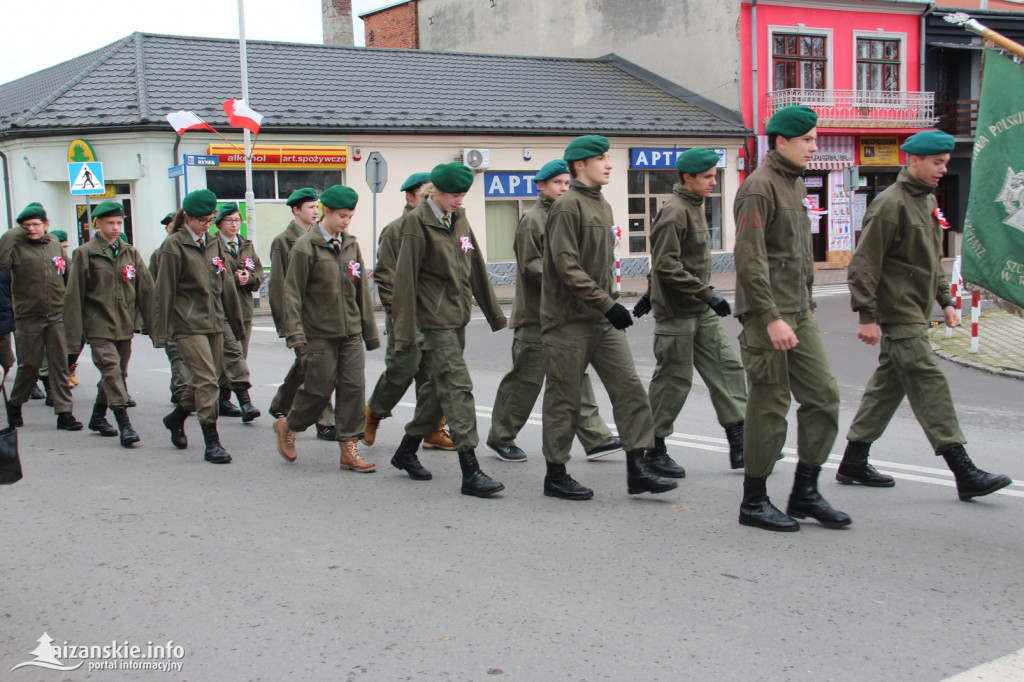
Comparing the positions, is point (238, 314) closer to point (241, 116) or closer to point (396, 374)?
point (396, 374)

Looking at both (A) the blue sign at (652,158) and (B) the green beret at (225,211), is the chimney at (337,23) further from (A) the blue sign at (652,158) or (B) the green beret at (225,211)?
(B) the green beret at (225,211)

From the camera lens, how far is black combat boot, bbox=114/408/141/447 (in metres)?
7.61

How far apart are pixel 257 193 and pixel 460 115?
18.8ft

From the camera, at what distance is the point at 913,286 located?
5.57 meters

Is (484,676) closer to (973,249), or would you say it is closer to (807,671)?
(807,671)

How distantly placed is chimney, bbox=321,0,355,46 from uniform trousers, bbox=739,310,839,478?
1336 inches

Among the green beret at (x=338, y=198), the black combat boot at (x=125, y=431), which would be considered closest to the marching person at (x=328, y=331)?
the green beret at (x=338, y=198)

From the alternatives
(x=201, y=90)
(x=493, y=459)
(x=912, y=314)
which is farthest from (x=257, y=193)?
(x=912, y=314)

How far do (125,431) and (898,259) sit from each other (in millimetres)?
5386

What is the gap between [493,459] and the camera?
7.01m

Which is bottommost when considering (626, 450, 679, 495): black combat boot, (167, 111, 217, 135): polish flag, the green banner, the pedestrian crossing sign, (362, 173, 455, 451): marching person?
(626, 450, 679, 495): black combat boot

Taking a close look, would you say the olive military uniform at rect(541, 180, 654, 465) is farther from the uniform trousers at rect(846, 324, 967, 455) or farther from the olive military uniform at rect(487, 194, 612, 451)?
the uniform trousers at rect(846, 324, 967, 455)

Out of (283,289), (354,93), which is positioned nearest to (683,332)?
(283,289)

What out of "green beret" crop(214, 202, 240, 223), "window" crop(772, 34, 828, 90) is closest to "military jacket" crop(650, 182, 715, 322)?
"green beret" crop(214, 202, 240, 223)
